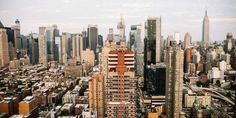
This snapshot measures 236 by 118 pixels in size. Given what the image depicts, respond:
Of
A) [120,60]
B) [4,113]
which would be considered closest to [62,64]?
[4,113]

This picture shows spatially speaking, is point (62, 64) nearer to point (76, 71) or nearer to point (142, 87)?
point (76, 71)

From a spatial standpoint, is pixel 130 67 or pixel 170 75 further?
pixel 170 75

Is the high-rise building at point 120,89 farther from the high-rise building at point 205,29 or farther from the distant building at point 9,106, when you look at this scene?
the distant building at point 9,106

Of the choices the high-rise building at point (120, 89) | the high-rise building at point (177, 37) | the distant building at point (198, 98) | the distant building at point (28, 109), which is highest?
the high-rise building at point (177, 37)

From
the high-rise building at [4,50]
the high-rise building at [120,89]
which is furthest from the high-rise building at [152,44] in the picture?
the high-rise building at [120,89]

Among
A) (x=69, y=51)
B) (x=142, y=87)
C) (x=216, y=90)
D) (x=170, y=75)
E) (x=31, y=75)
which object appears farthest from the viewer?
(x=69, y=51)

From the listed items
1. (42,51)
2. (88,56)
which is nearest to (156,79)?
(88,56)
